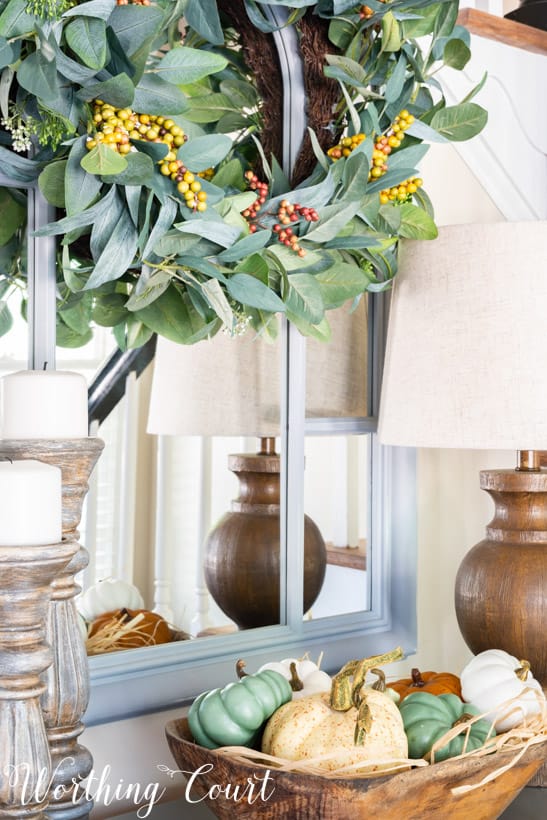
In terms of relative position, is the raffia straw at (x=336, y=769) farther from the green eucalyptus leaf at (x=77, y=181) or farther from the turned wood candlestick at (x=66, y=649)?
the green eucalyptus leaf at (x=77, y=181)

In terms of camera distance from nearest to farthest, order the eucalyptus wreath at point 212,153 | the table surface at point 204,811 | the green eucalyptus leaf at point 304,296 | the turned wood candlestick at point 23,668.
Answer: the turned wood candlestick at point 23,668
the eucalyptus wreath at point 212,153
the table surface at point 204,811
the green eucalyptus leaf at point 304,296

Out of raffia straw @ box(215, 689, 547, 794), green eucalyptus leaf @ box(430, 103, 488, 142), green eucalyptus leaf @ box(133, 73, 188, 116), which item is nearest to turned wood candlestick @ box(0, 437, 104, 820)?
raffia straw @ box(215, 689, 547, 794)

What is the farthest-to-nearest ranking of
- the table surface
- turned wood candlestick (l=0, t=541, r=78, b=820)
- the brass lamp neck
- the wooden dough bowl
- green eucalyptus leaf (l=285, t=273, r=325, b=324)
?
the brass lamp neck < green eucalyptus leaf (l=285, t=273, r=325, b=324) < the table surface < the wooden dough bowl < turned wood candlestick (l=0, t=541, r=78, b=820)

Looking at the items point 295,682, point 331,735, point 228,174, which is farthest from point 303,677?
point 228,174

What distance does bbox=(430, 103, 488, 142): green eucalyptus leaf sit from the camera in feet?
3.81

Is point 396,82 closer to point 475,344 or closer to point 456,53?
point 456,53

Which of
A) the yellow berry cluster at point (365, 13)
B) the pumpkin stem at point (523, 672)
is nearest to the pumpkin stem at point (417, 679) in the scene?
the pumpkin stem at point (523, 672)

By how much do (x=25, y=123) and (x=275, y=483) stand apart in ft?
1.69

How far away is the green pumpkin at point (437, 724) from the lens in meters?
0.86

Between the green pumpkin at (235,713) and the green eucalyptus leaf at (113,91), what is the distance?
537mm

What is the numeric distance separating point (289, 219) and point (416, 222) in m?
0.20

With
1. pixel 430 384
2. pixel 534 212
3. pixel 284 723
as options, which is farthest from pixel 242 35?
pixel 284 723

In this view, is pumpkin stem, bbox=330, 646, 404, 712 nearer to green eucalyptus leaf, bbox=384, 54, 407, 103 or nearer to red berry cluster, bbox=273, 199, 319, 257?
red berry cluster, bbox=273, 199, 319, 257

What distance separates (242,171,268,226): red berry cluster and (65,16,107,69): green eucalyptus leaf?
0.85ft
